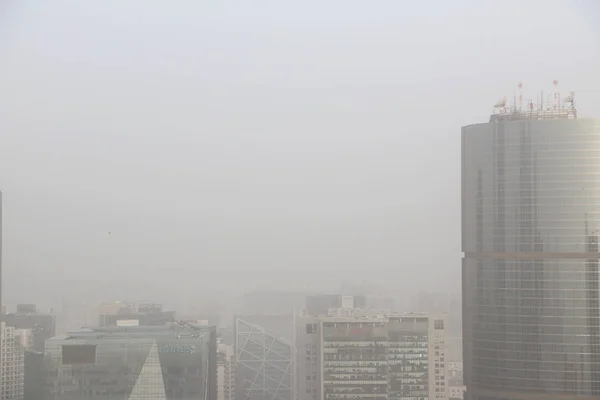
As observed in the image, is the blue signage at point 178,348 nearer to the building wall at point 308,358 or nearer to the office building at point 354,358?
the building wall at point 308,358

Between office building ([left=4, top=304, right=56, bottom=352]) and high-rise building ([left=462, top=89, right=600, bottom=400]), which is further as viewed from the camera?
high-rise building ([left=462, top=89, right=600, bottom=400])

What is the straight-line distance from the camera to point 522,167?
5.92 m

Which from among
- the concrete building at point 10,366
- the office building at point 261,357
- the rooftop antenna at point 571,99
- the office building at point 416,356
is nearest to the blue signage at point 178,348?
the office building at point 261,357

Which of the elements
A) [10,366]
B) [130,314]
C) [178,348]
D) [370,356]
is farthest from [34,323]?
[370,356]

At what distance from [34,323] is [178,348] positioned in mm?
987

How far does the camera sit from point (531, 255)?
19.1ft

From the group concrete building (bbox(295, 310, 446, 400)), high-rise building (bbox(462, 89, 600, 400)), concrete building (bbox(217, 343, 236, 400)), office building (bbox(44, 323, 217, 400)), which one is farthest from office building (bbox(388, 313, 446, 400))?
office building (bbox(44, 323, 217, 400))

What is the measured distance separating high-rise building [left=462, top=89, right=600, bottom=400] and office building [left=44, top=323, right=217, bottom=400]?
1.91m

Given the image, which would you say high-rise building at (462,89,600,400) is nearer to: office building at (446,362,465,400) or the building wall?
office building at (446,362,465,400)

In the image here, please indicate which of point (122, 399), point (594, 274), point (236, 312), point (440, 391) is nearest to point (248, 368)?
point (236, 312)

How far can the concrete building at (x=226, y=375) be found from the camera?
5137mm

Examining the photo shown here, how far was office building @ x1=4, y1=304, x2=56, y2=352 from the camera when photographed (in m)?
5.12

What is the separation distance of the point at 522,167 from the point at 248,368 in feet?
8.15

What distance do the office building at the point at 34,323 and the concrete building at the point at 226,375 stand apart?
107 centimetres
